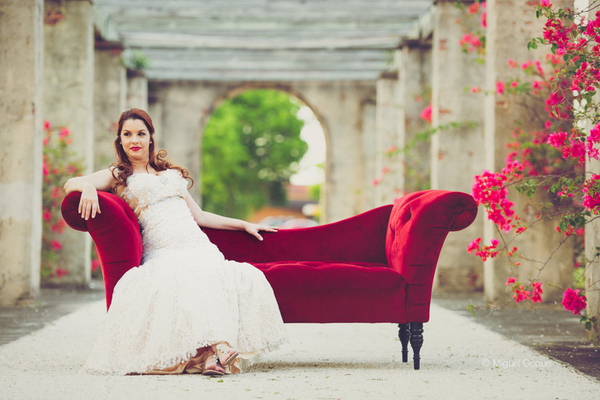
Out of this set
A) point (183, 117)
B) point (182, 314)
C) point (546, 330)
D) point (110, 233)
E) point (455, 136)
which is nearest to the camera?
point (182, 314)

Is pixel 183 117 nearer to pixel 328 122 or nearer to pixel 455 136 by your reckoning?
pixel 328 122

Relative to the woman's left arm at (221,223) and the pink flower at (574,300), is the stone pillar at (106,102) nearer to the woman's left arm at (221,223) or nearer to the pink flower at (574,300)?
the woman's left arm at (221,223)

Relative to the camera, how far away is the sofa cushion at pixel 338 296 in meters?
3.53

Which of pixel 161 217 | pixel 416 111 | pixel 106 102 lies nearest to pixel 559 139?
pixel 161 217

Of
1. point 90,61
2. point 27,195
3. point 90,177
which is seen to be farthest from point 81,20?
point 90,177

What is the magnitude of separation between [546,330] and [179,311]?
307 cm

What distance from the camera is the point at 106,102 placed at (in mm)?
10914

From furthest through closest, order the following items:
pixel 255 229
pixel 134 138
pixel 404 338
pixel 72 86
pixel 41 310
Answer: pixel 72 86 → pixel 41 310 → pixel 255 229 → pixel 134 138 → pixel 404 338

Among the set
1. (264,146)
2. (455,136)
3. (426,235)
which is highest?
(264,146)

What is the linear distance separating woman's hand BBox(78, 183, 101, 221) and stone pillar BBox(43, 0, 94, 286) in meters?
5.81

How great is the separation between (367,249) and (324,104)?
37.2 feet

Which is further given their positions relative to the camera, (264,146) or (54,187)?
(264,146)

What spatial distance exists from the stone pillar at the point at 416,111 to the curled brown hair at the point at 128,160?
6129 mm

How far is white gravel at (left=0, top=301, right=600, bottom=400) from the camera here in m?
2.83
